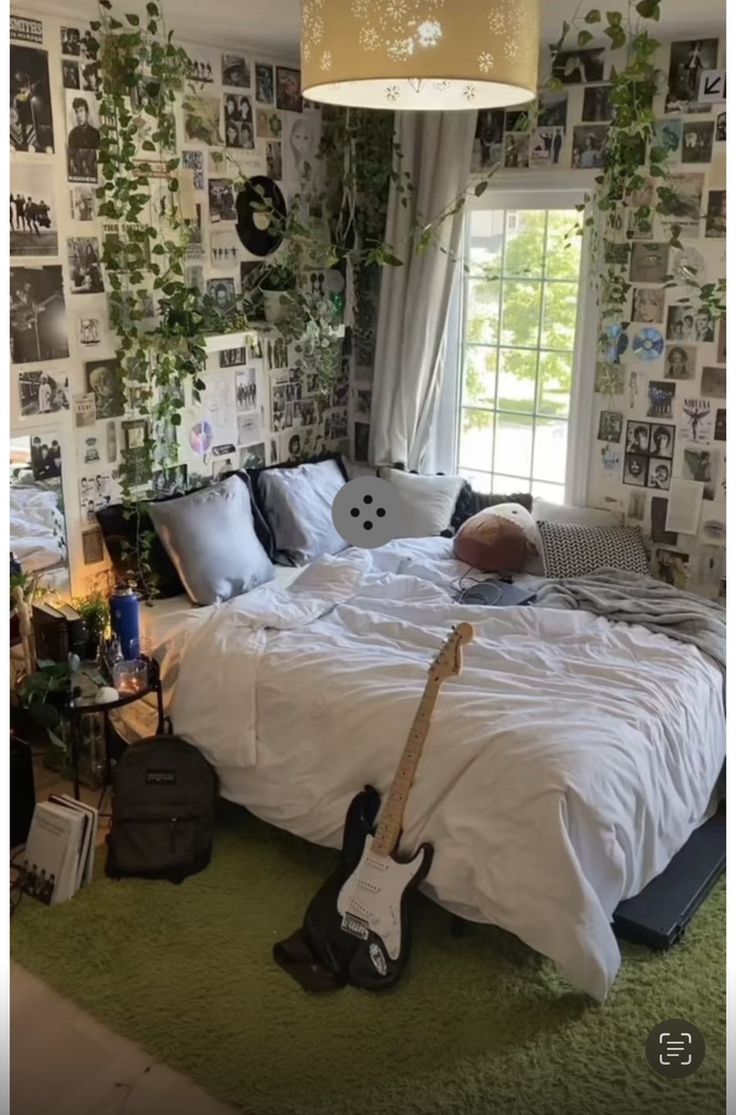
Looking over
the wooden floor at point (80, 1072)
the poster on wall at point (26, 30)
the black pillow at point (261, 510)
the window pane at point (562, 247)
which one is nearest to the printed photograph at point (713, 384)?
the window pane at point (562, 247)

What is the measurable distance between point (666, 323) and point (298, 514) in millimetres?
1497

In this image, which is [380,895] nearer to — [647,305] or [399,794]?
[399,794]

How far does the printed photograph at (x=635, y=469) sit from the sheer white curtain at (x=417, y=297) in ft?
2.78

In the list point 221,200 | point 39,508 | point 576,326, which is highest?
point 221,200

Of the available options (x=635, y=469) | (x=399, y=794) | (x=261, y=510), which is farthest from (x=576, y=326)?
(x=399, y=794)

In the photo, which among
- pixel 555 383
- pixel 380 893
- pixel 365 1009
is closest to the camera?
pixel 365 1009

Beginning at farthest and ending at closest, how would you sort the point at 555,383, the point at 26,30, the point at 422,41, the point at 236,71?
the point at 555,383 → the point at 236,71 → the point at 26,30 → the point at 422,41

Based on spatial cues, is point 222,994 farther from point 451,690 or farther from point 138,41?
point 138,41

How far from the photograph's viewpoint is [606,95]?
146 inches

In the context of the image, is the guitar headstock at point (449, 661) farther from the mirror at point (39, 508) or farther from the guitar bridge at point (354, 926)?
the mirror at point (39, 508)

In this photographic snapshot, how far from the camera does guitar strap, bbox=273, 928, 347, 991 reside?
2.40 meters

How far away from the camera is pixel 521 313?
415 centimetres

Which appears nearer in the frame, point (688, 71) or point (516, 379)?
point (688, 71)

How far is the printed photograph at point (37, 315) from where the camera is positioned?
3.16 meters
